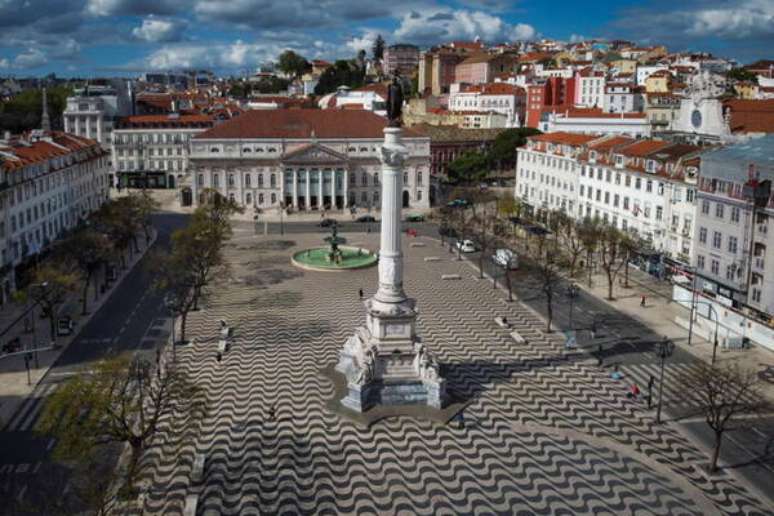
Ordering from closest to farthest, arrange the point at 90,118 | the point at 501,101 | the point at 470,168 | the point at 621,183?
the point at 621,183 → the point at 470,168 → the point at 90,118 → the point at 501,101

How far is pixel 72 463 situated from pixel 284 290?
2821 centimetres

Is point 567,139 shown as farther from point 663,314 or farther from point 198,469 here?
point 198,469

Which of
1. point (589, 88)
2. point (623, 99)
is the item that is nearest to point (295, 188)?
point (623, 99)

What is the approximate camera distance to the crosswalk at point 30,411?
31550mm

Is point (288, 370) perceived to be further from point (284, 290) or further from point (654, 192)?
point (654, 192)

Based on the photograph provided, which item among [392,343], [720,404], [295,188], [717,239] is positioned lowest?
[720,404]

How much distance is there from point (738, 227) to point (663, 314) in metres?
7.33

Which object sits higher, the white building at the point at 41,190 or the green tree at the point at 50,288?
the white building at the point at 41,190

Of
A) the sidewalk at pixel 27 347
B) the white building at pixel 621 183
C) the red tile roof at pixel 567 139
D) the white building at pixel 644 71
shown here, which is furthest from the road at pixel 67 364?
the white building at pixel 644 71

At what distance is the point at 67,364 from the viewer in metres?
39.2

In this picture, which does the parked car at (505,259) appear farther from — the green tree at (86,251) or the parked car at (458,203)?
the green tree at (86,251)

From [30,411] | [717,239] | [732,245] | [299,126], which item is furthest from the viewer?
[299,126]

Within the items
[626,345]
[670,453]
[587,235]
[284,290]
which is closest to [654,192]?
[587,235]

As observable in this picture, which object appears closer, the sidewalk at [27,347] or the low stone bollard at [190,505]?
the low stone bollard at [190,505]
